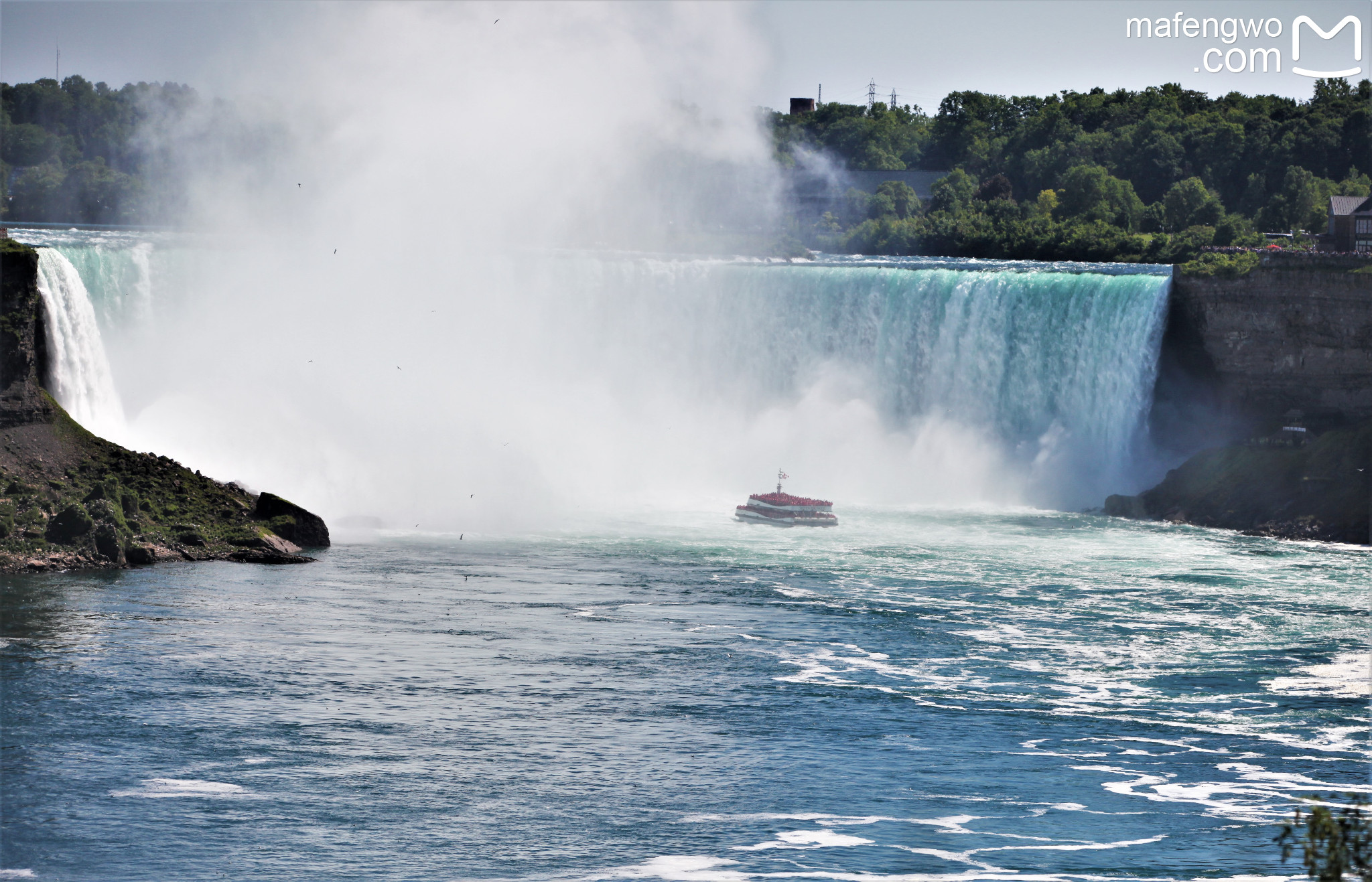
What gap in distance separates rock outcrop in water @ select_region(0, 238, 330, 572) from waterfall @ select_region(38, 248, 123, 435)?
6.13 m

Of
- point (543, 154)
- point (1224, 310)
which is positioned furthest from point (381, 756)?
point (543, 154)

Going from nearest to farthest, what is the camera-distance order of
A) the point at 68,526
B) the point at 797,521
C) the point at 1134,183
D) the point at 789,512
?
the point at 68,526 → the point at 797,521 → the point at 789,512 → the point at 1134,183

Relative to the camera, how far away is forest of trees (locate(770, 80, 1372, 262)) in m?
108

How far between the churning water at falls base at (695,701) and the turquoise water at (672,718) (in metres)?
0.10

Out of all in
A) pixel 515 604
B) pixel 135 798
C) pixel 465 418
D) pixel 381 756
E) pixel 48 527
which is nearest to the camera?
pixel 135 798

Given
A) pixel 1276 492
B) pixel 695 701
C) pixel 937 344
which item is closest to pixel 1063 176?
pixel 937 344

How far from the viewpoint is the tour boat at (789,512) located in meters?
60.8

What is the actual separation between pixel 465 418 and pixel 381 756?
137ft

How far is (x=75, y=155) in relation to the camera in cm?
11444

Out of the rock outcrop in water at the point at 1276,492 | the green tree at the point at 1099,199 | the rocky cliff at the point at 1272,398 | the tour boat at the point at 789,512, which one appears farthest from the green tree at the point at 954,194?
the tour boat at the point at 789,512

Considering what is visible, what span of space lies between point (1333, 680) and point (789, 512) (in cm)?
2698

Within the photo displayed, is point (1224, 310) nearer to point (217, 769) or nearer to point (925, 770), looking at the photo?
point (925, 770)

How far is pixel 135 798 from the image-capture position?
26.8 m

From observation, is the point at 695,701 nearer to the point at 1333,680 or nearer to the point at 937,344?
the point at 1333,680
